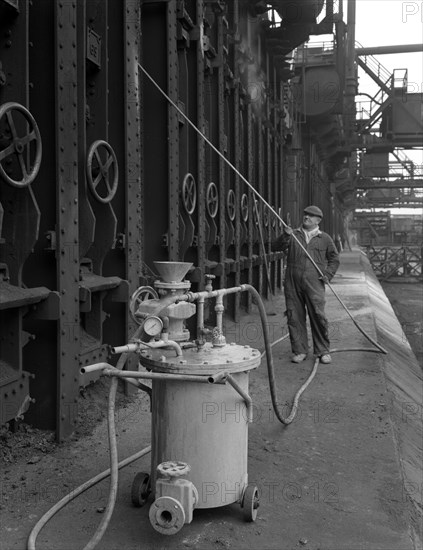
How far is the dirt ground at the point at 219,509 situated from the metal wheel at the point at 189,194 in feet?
9.38

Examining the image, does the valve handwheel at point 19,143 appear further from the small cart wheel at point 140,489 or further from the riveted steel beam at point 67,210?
the small cart wheel at point 140,489

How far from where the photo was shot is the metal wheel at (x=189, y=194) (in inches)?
313

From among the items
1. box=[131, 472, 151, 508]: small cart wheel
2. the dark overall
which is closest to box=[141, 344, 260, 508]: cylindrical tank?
box=[131, 472, 151, 508]: small cart wheel

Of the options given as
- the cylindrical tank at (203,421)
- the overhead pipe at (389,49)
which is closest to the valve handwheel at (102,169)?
the cylindrical tank at (203,421)

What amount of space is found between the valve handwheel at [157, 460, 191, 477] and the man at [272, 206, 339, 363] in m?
4.87

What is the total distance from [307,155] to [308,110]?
2.76 meters

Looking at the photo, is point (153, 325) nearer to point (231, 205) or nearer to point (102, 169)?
point (102, 169)

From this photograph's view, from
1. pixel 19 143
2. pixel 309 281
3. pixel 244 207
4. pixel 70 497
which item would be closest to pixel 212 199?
→ pixel 309 281

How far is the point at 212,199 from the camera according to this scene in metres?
9.49

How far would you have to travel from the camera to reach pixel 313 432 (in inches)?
207

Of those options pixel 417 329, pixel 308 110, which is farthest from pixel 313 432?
pixel 308 110

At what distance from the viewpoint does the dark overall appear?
7.95 meters

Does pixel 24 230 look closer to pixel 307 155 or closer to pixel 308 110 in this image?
pixel 308 110

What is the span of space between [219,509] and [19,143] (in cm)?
260
